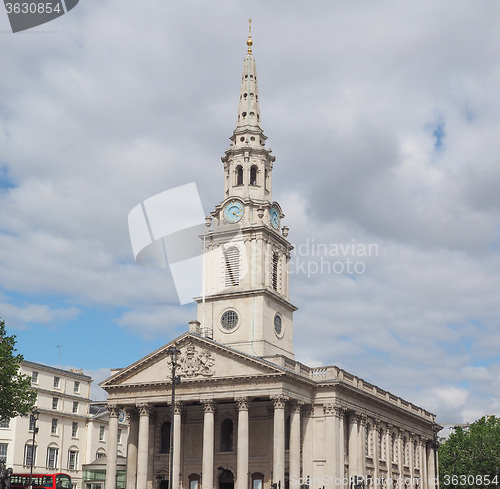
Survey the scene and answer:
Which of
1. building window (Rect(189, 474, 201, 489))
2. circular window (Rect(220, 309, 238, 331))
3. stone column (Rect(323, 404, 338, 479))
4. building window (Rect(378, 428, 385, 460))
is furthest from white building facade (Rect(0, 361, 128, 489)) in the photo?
building window (Rect(378, 428, 385, 460))

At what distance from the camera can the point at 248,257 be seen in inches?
3009

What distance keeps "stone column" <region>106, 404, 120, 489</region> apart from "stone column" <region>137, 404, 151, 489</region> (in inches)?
85.6

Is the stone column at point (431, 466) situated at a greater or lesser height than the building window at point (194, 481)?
greater

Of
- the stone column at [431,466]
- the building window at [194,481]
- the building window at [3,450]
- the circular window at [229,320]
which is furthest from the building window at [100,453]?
the stone column at [431,466]

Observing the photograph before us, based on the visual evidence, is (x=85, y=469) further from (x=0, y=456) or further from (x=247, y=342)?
(x=247, y=342)

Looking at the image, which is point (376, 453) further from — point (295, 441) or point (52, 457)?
point (52, 457)

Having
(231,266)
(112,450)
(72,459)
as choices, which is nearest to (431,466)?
(231,266)

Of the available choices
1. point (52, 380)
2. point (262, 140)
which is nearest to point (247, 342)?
point (262, 140)

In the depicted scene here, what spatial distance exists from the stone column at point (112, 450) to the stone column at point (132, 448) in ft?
6.57

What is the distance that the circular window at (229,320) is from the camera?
74.6 meters

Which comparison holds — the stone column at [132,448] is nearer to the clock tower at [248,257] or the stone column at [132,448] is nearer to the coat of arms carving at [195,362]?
the coat of arms carving at [195,362]

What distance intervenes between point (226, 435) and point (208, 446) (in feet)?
23.1

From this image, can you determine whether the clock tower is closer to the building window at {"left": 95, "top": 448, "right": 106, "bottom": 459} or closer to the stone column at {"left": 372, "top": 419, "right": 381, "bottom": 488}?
the stone column at {"left": 372, "top": 419, "right": 381, "bottom": 488}

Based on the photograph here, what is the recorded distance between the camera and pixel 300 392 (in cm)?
6700
